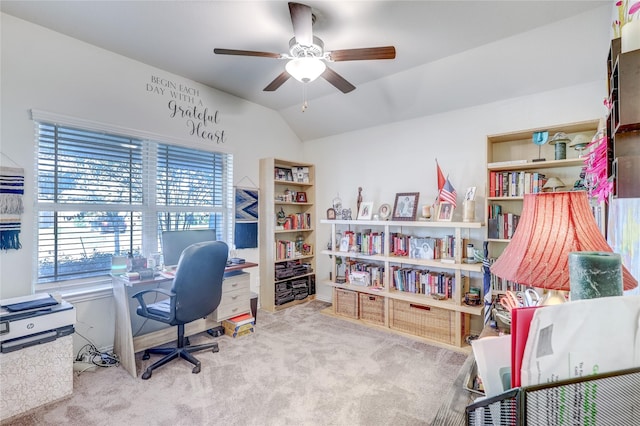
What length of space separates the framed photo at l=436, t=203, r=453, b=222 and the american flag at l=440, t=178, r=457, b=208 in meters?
0.05

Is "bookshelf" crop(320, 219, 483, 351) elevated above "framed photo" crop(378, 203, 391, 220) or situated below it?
below

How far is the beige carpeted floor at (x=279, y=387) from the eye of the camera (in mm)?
1901

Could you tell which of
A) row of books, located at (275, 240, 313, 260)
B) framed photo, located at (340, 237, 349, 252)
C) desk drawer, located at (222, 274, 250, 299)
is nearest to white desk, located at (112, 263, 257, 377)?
desk drawer, located at (222, 274, 250, 299)

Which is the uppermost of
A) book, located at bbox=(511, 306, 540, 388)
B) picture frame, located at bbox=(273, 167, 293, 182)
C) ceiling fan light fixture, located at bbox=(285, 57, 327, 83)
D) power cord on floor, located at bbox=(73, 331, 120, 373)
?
ceiling fan light fixture, located at bbox=(285, 57, 327, 83)

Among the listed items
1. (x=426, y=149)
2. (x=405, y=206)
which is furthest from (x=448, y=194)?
(x=426, y=149)

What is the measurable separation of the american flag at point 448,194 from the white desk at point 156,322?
2187 millimetres

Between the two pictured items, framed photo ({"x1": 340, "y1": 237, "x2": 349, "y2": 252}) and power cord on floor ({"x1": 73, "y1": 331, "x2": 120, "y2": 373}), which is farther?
framed photo ({"x1": 340, "y1": 237, "x2": 349, "y2": 252})

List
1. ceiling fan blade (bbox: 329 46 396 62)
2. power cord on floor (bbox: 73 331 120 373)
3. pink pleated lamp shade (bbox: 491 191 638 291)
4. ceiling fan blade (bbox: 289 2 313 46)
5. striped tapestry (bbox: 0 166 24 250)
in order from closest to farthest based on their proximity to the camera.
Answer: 1. pink pleated lamp shade (bbox: 491 191 638 291)
2. ceiling fan blade (bbox: 289 2 313 46)
3. ceiling fan blade (bbox: 329 46 396 62)
4. striped tapestry (bbox: 0 166 24 250)
5. power cord on floor (bbox: 73 331 120 373)

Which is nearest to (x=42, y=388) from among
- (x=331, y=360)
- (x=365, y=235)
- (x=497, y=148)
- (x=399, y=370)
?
(x=331, y=360)

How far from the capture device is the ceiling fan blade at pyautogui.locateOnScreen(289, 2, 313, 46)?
1.80m

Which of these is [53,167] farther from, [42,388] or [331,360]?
[331,360]

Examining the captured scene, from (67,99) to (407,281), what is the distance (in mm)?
3659

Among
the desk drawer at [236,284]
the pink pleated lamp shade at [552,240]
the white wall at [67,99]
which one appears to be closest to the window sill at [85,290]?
the white wall at [67,99]

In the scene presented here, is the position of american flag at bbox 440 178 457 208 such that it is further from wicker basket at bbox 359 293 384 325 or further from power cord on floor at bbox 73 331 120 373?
power cord on floor at bbox 73 331 120 373
